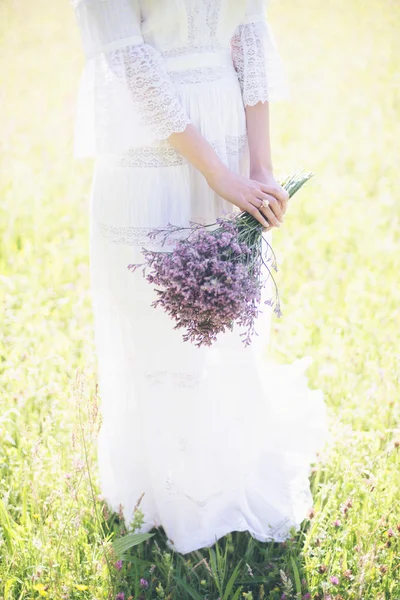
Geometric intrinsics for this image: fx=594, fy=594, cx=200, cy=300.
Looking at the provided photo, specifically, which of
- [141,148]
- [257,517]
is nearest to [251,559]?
[257,517]

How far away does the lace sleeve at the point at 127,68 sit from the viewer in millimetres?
1775

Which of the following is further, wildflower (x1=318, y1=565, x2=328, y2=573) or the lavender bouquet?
wildflower (x1=318, y1=565, x2=328, y2=573)

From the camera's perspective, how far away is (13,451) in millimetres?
2453

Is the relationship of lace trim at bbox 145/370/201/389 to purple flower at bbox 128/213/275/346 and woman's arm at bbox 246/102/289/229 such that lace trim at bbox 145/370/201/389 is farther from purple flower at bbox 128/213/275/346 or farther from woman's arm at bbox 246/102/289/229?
woman's arm at bbox 246/102/289/229

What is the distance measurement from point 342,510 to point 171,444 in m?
0.69

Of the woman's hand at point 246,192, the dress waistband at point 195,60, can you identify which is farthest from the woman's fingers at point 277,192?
the dress waistband at point 195,60

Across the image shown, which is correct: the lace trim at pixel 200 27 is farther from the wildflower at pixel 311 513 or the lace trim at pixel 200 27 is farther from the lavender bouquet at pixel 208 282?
Answer: the wildflower at pixel 311 513

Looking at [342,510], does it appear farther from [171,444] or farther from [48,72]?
[48,72]

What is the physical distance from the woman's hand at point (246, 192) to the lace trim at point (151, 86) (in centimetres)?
19

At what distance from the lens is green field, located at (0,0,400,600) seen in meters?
2.01

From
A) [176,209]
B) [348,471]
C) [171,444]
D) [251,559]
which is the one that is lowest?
[251,559]

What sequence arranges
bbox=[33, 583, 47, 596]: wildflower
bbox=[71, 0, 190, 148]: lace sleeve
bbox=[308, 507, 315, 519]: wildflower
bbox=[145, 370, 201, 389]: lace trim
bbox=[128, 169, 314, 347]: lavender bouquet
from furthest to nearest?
1. bbox=[308, 507, 315, 519]: wildflower
2. bbox=[145, 370, 201, 389]: lace trim
3. bbox=[33, 583, 47, 596]: wildflower
4. bbox=[71, 0, 190, 148]: lace sleeve
5. bbox=[128, 169, 314, 347]: lavender bouquet

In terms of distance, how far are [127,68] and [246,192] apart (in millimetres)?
524

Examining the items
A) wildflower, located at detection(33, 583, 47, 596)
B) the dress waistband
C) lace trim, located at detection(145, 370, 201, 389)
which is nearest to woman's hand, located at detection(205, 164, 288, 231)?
the dress waistband
